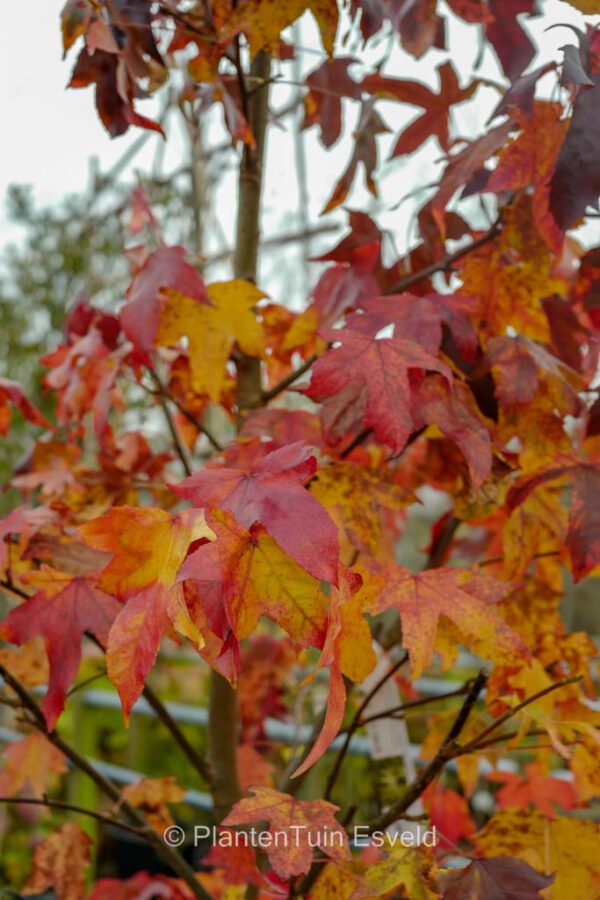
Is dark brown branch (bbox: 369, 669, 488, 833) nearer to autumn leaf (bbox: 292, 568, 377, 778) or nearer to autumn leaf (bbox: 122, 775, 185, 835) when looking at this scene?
autumn leaf (bbox: 292, 568, 377, 778)

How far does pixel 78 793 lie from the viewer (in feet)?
7.64

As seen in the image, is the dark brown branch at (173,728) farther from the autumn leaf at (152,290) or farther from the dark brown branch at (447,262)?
the dark brown branch at (447,262)

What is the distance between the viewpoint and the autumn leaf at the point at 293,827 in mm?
542

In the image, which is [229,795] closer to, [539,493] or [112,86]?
[539,493]

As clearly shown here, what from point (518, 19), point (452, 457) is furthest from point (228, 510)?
point (518, 19)

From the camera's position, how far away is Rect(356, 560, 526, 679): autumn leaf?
0.62 metres

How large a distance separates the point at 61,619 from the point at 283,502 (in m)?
0.29

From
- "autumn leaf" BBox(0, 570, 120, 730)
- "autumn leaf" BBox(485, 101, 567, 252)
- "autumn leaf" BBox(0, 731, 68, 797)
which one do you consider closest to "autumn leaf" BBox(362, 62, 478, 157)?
"autumn leaf" BBox(485, 101, 567, 252)

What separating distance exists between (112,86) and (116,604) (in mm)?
495

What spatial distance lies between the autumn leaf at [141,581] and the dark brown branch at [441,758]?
0.26m

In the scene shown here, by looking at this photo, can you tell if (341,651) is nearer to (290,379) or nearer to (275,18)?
(290,379)

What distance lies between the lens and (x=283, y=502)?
448mm

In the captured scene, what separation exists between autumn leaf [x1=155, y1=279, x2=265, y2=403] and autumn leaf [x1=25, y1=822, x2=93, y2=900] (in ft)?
1.80

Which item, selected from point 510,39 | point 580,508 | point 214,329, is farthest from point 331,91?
point 580,508
